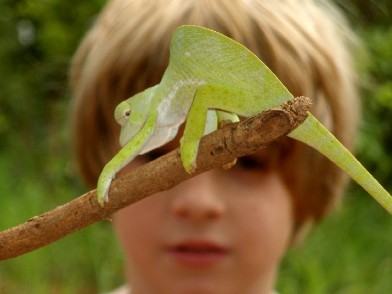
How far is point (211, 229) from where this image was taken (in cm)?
82

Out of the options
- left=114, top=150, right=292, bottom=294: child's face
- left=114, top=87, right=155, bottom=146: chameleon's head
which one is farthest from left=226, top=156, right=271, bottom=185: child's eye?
left=114, top=87, right=155, bottom=146: chameleon's head

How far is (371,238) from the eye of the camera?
165 centimetres

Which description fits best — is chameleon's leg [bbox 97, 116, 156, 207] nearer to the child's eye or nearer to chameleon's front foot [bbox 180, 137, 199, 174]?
chameleon's front foot [bbox 180, 137, 199, 174]

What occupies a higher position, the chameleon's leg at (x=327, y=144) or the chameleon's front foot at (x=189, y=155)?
the chameleon's leg at (x=327, y=144)

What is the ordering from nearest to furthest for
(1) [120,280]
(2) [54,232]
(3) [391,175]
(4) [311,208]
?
(2) [54,232], (4) [311,208], (1) [120,280], (3) [391,175]

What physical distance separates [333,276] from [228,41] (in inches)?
48.1

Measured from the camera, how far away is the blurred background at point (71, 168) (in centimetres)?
153

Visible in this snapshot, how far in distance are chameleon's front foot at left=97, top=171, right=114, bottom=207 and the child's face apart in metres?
0.45

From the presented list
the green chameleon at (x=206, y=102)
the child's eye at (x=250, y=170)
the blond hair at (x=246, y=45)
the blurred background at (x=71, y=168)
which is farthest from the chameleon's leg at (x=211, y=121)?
the blurred background at (x=71, y=168)

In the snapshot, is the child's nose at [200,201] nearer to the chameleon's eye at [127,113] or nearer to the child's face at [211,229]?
the child's face at [211,229]

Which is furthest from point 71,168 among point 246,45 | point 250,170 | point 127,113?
point 127,113

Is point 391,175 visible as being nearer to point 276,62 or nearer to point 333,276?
point 333,276

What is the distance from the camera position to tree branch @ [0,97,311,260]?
291 mm

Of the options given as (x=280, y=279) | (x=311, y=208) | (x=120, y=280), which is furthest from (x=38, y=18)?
(x=311, y=208)
